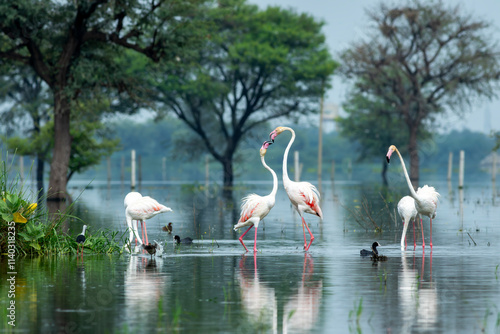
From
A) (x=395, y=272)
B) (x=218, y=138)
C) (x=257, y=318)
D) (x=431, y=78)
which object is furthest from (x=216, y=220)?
(x=218, y=138)

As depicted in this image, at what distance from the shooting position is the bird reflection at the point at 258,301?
787 cm

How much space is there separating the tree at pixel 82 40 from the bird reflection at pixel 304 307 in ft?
76.4

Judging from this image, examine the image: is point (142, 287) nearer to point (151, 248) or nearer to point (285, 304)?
point (285, 304)

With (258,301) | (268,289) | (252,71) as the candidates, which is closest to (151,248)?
(268,289)

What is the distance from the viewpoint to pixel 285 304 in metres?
8.84

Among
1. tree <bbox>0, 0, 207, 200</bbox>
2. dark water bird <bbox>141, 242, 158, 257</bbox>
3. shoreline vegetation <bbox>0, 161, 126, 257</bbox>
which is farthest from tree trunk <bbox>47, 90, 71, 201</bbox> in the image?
dark water bird <bbox>141, 242, 158, 257</bbox>

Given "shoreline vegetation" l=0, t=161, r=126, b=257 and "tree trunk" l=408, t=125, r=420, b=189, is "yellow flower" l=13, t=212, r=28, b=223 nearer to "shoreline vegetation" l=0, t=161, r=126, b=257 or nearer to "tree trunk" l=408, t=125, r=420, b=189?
"shoreline vegetation" l=0, t=161, r=126, b=257

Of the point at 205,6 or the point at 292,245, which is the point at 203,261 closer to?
the point at 292,245

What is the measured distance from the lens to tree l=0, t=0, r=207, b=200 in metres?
32.6

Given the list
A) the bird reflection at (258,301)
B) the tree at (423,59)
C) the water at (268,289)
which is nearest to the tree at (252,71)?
the tree at (423,59)

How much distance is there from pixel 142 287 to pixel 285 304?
82.2 inches

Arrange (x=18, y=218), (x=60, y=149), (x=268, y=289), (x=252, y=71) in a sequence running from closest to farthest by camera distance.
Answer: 1. (x=268, y=289)
2. (x=18, y=218)
3. (x=60, y=149)
4. (x=252, y=71)

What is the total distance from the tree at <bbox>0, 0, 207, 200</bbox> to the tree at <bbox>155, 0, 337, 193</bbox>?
21.5 m

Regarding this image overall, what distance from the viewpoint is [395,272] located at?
11.5 metres
